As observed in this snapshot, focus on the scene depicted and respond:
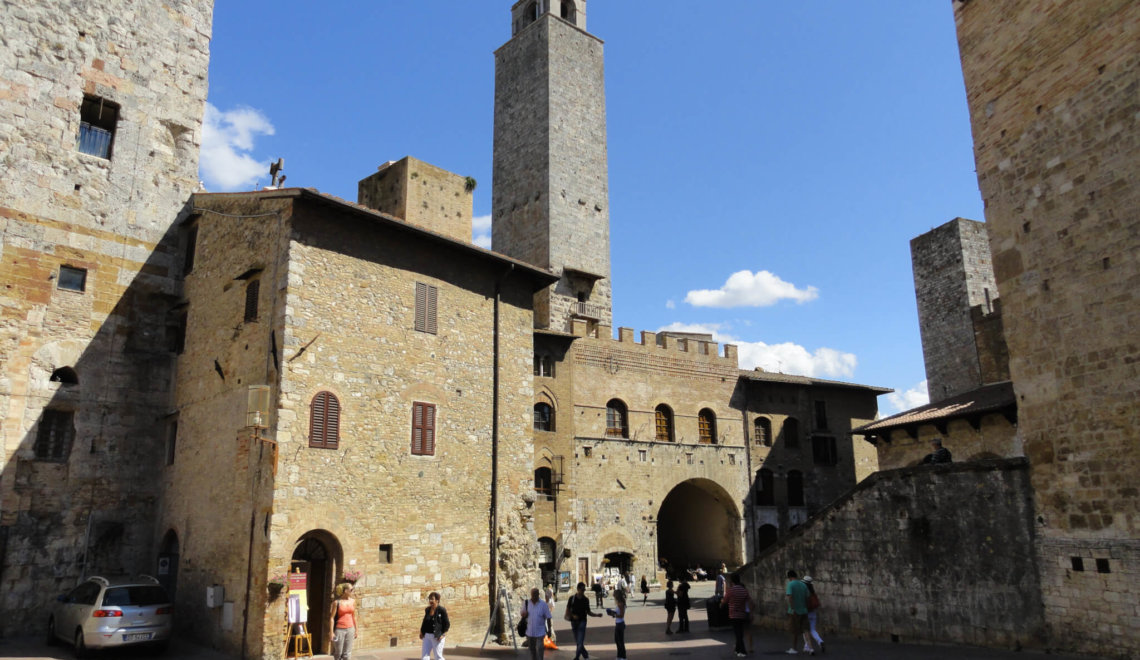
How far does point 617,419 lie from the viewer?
91.1 feet

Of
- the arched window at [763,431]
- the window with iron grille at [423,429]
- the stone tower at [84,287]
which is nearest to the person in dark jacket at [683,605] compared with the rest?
the window with iron grille at [423,429]

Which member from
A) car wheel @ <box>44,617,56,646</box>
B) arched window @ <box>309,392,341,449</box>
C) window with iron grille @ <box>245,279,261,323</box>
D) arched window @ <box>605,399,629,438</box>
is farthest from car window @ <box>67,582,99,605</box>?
arched window @ <box>605,399,629,438</box>

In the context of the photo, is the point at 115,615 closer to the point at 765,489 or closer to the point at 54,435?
the point at 54,435

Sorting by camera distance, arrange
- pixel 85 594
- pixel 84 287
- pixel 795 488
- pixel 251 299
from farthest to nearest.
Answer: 1. pixel 795 488
2. pixel 84 287
3. pixel 251 299
4. pixel 85 594

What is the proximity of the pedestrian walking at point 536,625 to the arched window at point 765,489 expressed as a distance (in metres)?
20.0

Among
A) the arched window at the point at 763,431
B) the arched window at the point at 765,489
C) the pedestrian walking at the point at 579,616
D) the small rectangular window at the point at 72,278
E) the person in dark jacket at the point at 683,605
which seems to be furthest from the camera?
the arched window at the point at 763,431

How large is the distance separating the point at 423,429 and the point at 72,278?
8.57 m

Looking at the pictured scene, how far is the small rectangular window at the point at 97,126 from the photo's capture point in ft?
57.6

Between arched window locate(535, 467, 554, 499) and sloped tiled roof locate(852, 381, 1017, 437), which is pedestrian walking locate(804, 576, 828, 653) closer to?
sloped tiled roof locate(852, 381, 1017, 437)

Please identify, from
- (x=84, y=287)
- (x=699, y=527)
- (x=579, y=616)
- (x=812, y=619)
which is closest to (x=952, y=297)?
(x=699, y=527)

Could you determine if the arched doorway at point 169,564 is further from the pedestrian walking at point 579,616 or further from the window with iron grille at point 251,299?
the pedestrian walking at point 579,616

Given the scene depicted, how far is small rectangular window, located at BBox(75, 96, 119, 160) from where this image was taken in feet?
57.6

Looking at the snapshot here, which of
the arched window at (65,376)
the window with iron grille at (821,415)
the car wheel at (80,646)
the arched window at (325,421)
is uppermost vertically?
the window with iron grille at (821,415)

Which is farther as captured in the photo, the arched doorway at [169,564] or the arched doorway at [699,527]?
the arched doorway at [699,527]
